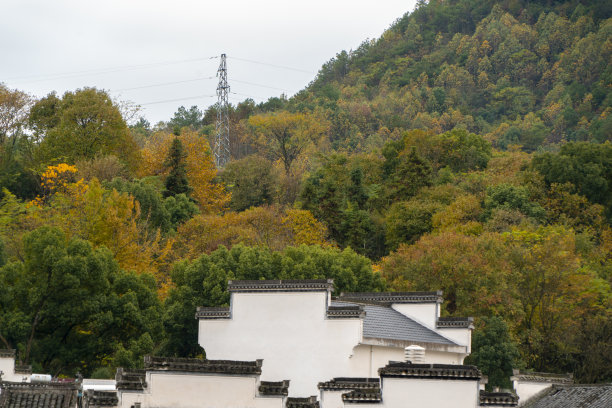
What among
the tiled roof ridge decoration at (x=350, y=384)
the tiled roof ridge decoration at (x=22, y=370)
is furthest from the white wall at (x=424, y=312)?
the tiled roof ridge decoration at (x=22, y=370)

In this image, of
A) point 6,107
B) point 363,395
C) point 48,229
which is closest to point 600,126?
point 6,107

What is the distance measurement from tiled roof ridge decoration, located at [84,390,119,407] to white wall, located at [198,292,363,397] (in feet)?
29.3

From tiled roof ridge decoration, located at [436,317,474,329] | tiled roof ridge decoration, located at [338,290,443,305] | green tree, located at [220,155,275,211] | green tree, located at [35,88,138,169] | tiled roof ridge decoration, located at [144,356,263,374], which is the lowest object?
tiled roof ridge decoration, located at [144,356,263,374]

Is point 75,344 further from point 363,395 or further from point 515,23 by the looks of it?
point 515,23

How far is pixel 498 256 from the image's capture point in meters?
51.4

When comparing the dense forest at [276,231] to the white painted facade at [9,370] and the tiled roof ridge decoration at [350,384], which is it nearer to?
the white painted facade at [9,370]

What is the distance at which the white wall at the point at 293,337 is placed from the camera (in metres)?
34.5

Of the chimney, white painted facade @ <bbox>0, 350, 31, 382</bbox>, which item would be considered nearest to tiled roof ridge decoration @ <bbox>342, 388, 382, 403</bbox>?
the chimney

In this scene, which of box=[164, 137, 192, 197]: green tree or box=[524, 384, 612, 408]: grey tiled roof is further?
box=[164, 137, 192, 197]: green tree

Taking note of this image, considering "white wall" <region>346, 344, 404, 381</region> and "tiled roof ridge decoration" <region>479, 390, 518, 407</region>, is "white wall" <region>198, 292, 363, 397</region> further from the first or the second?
"tiled roof ridge decoration" <region>479, 390, 518, 407</region>

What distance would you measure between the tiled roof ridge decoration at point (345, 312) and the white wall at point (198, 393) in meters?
8.94

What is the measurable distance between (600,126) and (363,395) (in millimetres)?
107148

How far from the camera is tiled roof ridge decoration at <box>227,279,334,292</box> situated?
3447 centimetres

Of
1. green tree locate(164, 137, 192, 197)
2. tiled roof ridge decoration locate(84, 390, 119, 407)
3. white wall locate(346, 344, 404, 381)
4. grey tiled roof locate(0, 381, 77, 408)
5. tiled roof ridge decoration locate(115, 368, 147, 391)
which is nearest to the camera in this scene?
grey tiled roof locate(0, 381, 77, 408)
